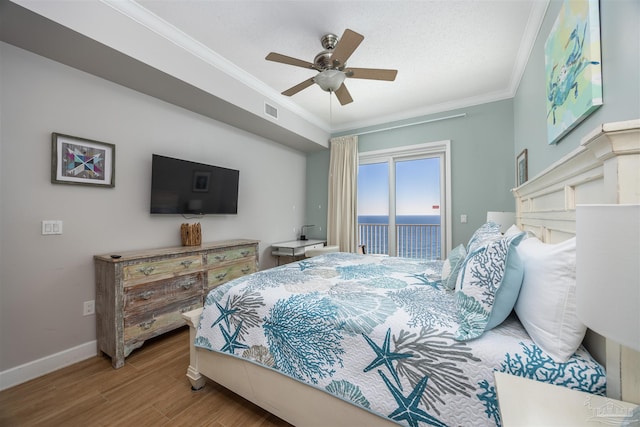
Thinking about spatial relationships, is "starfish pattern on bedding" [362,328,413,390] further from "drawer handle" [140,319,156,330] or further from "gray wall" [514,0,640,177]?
"drawer handle" [140,319,156,330]

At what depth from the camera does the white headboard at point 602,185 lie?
69 cm

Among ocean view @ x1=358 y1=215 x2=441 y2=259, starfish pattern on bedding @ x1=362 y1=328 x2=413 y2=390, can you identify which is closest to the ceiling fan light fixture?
starfish pattern on bedding @ x1=362 y1=328 x2=413 y2=390

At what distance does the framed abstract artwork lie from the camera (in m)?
1.19

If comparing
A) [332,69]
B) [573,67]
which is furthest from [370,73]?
[573,67]

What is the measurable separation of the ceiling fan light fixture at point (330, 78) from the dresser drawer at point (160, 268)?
2121 mm

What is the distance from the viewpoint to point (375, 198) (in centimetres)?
469

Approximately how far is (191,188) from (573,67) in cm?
334

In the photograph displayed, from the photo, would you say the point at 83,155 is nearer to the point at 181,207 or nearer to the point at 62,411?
the point at 181,207

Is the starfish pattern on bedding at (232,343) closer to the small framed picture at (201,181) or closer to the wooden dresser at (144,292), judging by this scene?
the wooden dresser at (144,292)

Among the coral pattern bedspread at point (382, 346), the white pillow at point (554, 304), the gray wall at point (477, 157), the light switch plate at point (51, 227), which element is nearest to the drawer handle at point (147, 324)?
the coral pattern bedspread at point (382, 346)

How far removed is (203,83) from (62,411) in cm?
279

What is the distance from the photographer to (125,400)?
1.69 meters

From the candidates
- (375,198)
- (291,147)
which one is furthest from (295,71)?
(375,198)

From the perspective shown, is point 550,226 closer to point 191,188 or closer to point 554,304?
point 554,304
